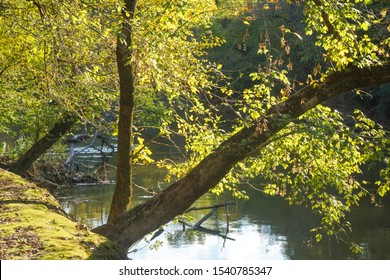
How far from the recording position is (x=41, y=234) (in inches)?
280

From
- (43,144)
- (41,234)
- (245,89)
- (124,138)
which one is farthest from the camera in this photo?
(43,144)

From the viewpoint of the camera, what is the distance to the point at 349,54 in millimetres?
8398

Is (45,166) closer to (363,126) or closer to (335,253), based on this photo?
(335,253)

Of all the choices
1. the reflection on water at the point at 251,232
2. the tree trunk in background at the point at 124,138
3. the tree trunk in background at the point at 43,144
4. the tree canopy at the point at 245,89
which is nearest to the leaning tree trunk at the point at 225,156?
the tree canopy at the point at 245,89

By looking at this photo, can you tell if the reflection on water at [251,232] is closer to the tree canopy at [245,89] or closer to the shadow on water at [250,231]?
the shadow on water at [250,231]

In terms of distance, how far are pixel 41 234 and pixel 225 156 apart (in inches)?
116

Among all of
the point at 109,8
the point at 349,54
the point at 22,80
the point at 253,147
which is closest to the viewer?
the point at 349,54

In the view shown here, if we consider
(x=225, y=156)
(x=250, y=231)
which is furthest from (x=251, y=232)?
(x=225, y=156)

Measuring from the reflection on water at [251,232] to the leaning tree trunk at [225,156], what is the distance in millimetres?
3391

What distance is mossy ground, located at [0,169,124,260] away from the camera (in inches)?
253

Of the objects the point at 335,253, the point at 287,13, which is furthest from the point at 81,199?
the point at 287,13

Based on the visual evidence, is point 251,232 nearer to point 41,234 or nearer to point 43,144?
point 43,144

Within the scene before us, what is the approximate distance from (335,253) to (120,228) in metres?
7.38

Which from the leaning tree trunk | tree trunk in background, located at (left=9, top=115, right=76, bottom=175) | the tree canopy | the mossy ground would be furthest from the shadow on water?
the mossy ground
